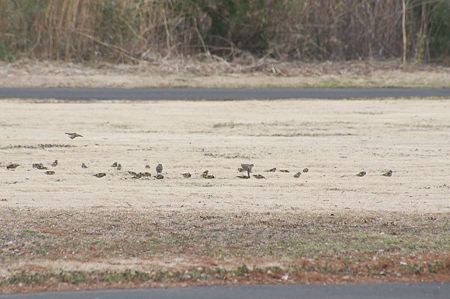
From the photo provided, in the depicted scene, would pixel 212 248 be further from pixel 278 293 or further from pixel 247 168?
pixel 247 168

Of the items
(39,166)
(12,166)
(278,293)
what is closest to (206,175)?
(39,166)

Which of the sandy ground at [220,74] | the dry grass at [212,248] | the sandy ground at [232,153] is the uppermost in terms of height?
the dry grass at [212,248]

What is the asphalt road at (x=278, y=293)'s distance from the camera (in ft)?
27.0

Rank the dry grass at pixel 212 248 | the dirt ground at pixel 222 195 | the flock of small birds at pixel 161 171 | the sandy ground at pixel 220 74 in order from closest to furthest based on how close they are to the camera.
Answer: the dry grass at pixel 212 248, the dirt ground at pixel 222 195, the flock of small birds at pixel 161 171, the sandy ground at pixel 220 74

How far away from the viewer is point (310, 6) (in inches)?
1277

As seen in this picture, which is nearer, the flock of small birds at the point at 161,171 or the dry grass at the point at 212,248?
the dry grass at the point at 212,248

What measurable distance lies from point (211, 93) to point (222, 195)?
1218 cm

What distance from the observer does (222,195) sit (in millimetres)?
12625

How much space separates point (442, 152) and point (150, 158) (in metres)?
4.50

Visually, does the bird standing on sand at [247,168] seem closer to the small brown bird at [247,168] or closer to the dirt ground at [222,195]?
the small brown bird at [247,168]

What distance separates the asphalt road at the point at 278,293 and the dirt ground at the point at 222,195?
189 millimetres

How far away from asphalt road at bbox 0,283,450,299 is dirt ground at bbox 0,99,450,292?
19 centimetres

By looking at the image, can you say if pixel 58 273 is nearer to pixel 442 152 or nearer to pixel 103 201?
pixel 103 201

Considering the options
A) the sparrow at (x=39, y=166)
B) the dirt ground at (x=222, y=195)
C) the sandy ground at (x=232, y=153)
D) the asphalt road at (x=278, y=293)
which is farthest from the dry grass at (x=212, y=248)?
the sparrow at (x=39, y=166)
